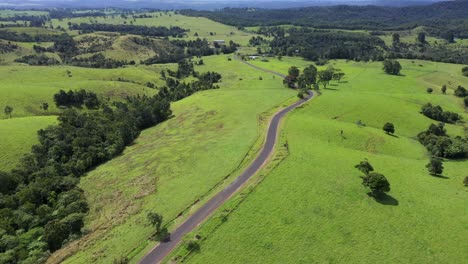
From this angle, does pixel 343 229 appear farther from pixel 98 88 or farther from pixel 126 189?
pixel 98 88

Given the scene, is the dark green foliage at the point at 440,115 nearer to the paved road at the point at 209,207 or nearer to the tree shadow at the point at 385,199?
the paved road at the point at 209,207

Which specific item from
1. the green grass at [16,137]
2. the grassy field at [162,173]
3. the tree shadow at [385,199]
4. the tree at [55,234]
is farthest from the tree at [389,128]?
the green grass at [16,137]

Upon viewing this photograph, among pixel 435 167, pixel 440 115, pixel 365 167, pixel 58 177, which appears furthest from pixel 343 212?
pixel 440 115

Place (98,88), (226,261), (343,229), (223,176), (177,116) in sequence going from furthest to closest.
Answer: (98,88) < (177,116) < (223,176) < (343,229) < (226,261)

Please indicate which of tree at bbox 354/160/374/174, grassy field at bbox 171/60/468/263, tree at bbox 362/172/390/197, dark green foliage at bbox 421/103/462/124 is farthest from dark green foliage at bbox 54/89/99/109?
dark green foliage at bbox 421/103/462/124

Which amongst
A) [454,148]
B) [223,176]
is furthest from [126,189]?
[454,148]

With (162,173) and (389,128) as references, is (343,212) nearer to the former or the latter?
(162,173)
